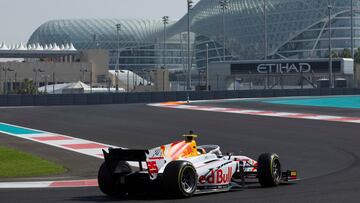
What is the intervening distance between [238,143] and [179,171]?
12283 millimetres

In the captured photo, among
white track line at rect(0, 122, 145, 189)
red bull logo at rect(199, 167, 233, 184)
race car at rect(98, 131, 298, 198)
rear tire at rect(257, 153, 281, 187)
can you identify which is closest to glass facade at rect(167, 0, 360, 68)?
white track line at rect(0, 122, 145, 189)

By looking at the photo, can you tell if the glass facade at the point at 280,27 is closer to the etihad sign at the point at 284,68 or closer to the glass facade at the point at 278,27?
the glass facade at the point at 278,27

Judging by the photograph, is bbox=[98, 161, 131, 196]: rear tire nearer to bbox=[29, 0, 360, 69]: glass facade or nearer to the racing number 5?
the racing number 5

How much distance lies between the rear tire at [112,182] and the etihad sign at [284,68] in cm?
7747

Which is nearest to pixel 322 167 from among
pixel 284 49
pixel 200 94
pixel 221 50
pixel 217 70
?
pixel 200 94

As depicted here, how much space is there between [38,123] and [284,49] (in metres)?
105

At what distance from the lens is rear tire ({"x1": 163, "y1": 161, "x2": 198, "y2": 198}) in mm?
12711

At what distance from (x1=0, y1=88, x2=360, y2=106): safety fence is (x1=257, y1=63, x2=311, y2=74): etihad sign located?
1787 cm

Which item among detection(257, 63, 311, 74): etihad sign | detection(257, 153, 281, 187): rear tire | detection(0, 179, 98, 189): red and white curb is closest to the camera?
detection(257, 153, 281, 187): rear tire

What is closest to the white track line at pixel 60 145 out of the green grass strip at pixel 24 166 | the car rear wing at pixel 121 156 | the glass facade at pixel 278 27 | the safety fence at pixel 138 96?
the green grass strip at pixel 24 166

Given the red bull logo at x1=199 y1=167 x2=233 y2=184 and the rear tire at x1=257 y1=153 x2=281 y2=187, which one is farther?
the rear tire at x1=257 y1=153 x2=281 y2=187

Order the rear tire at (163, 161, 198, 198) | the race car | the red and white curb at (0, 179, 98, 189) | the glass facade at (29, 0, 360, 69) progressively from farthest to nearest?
1. the glass facade at (29, 0, 360, 69)
2. the red and white curb at (0, 179, 98, 189)
3. the race car
4. the rear tire at (163, 161, 198, 198)

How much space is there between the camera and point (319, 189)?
13.9 meters

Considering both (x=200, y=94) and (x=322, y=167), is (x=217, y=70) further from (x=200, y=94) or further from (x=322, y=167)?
(x=322, y=167)
